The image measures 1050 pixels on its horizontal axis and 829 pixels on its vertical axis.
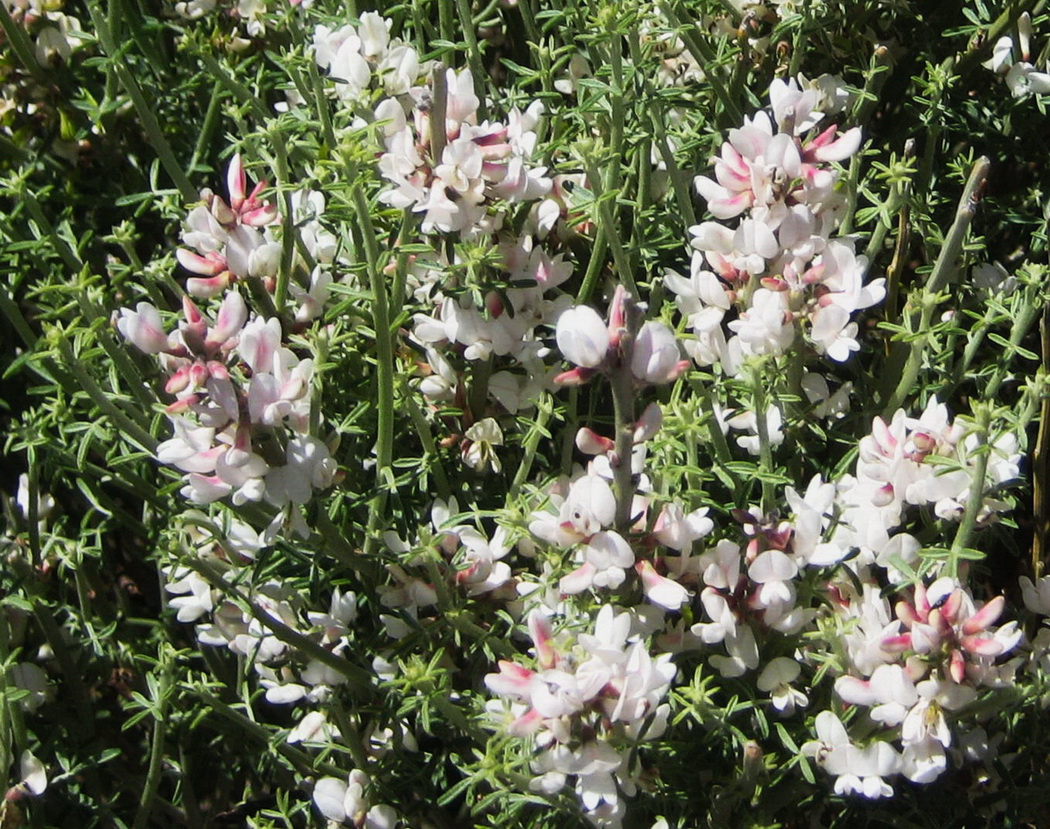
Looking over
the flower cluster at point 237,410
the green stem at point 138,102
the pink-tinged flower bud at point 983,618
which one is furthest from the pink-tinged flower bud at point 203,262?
the pink-tinged flower bud at point 983,618

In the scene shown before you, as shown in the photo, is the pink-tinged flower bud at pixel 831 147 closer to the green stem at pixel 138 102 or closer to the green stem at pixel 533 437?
the green stem at pixel 533 437

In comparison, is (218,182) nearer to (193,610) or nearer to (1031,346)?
(193,610)

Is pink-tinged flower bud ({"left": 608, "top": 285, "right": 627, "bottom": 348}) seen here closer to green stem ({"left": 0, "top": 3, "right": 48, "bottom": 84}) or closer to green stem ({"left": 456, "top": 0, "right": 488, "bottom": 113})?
green stem ({"left": 456, "top": 0, "right": 488, "bottom": 113})

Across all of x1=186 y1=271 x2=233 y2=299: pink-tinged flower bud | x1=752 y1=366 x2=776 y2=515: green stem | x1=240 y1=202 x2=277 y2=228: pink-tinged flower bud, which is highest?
x1=240 y1=202 x2=277 y2=228: pink-tinged flower bud

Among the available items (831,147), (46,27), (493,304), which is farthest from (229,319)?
(46,27)

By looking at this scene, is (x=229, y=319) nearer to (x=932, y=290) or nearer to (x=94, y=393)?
(x=94, y=393)

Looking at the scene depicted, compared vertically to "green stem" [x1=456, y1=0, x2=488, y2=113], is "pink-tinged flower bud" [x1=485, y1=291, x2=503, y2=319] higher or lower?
lower

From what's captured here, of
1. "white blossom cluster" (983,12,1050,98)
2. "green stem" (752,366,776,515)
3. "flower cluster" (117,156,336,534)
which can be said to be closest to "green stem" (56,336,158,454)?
"flower cluster" (117,156,336,534)
